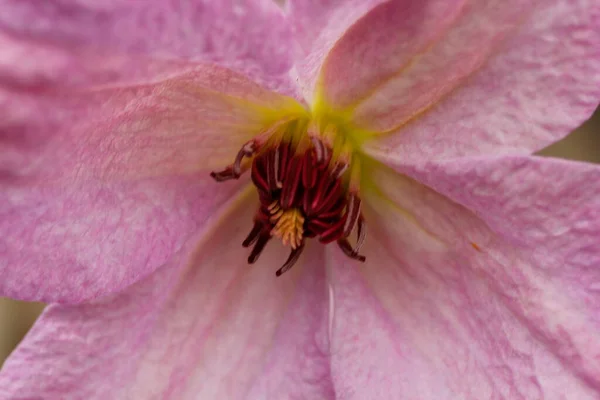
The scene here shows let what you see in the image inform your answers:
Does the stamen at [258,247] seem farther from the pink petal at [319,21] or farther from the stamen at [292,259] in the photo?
the pink petal at [319,21]

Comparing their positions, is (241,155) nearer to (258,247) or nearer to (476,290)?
(258,247)

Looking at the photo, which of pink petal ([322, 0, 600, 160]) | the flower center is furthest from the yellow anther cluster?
pink petal ([322, 0, 600, 160])

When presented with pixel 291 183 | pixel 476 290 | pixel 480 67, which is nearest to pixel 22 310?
pixel 291 183

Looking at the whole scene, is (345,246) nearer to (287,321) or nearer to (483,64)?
(287,321)

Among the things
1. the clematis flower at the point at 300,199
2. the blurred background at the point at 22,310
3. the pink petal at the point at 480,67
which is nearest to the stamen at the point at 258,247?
the clematis flower at the point at 300,199

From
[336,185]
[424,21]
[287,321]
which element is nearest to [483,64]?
[424,21]

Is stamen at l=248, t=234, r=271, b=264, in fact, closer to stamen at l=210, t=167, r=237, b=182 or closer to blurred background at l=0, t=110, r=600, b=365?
stamen at l=210, t=167, r=237, b=182

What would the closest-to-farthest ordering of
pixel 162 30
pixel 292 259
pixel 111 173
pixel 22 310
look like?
pixel 162 30, pixel 111 173, pixel 292 259, pixel 22 310

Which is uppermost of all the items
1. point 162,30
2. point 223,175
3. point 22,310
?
point 162,30
